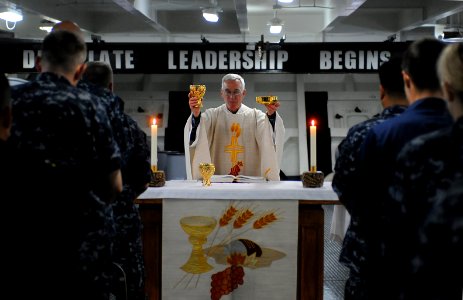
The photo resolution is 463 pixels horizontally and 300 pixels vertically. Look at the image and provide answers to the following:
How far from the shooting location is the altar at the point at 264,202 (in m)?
3.83

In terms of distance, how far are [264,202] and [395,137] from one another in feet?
5.96

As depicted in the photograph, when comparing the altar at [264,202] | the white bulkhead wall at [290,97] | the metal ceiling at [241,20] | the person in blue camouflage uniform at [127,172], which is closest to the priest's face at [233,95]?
the altar at [264,202]

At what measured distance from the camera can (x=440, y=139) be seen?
1.66m

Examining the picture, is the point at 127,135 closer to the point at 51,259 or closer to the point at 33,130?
the point at 33,130

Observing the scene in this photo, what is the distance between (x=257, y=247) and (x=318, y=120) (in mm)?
7900

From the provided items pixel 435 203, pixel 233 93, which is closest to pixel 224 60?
pixel 233 93

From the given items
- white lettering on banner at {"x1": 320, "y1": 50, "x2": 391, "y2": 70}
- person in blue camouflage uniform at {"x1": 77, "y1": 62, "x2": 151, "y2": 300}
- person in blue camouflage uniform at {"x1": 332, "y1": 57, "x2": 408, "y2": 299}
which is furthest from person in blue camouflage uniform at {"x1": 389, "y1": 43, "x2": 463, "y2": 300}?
white lettering on banner at {"x1": 320, "y1": 50, "x2": 391, "y2": 70}

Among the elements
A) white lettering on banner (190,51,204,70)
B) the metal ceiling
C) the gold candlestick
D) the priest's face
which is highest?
the metal ceiling

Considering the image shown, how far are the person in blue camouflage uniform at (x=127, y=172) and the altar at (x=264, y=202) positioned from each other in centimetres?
67

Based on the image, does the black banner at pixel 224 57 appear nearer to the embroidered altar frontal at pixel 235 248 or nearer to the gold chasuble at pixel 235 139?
the gold chasuble at pixel 235 139

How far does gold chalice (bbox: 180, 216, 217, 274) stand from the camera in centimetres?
386

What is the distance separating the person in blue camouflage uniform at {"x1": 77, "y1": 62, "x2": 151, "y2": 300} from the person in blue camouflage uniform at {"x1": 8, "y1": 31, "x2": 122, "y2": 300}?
482mm

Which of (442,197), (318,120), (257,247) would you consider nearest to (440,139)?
(442,197)

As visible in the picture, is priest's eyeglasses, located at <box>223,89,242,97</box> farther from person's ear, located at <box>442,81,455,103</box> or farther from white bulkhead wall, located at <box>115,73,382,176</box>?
white bulkhead wall, located at <box>115,73,382,176</box>
